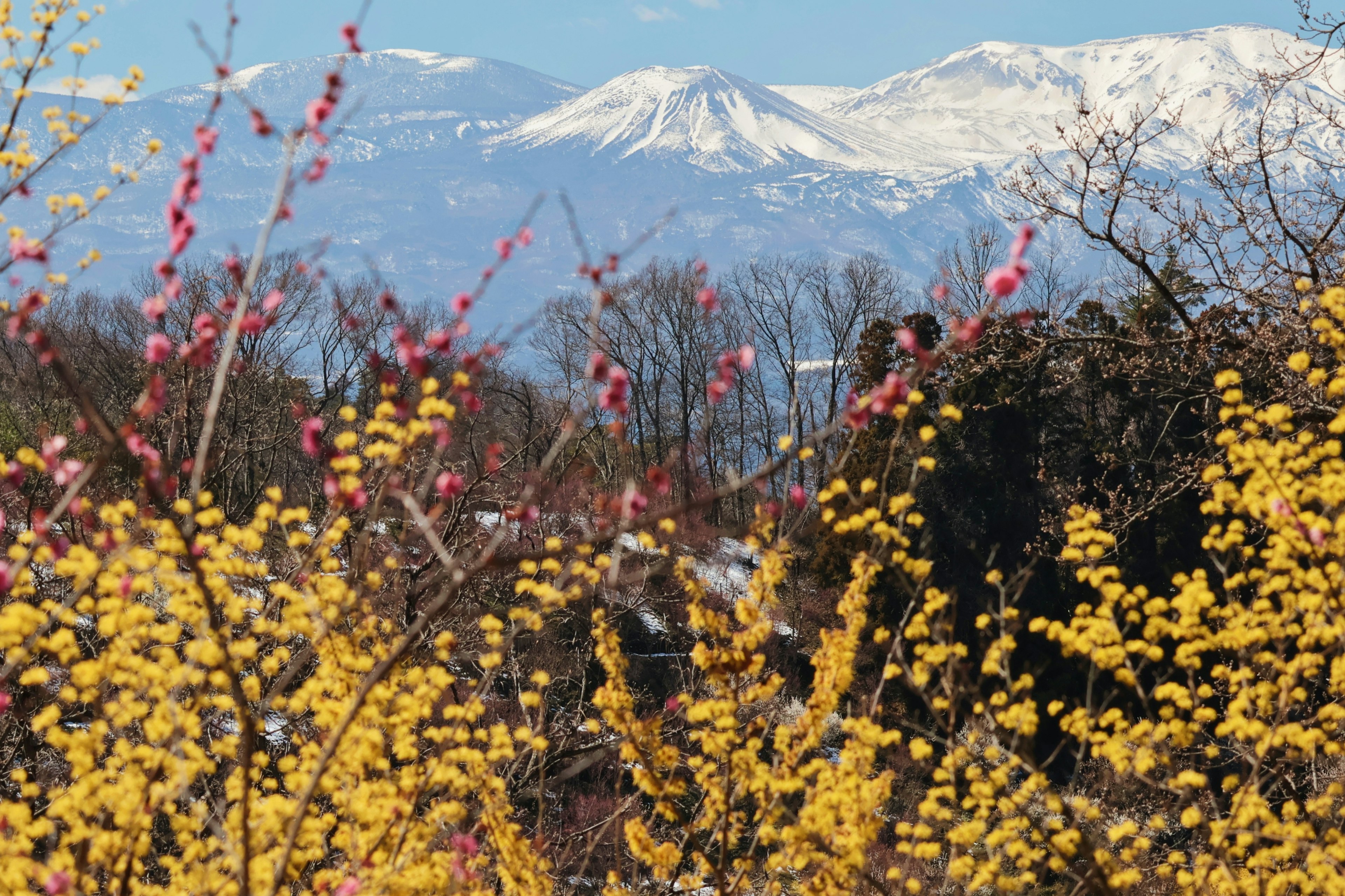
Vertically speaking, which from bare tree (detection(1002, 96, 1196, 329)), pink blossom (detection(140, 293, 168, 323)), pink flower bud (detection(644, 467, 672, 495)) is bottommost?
pink flower bud (detection(644, 467, 672, 495))

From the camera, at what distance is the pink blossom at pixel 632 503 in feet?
7.64

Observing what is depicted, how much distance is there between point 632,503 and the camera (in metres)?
2.40

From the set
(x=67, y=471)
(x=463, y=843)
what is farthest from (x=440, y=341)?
(x=463, y=843)

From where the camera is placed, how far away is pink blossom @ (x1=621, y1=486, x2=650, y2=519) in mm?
2328

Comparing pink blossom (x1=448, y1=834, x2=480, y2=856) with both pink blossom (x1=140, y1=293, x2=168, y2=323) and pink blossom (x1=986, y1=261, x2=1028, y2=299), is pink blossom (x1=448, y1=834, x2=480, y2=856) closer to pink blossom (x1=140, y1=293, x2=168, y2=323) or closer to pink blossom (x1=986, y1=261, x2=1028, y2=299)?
pink blossom (x1=140, y1=293, x2=168, y2=323)

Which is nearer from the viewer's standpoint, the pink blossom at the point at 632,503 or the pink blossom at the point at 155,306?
the pink blossom at the point at 632,503

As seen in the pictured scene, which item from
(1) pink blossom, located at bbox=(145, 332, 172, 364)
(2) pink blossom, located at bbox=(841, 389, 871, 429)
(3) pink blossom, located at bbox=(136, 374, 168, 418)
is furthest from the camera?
(1) pink blossom, located at bbox=(145, 332, 172, 364)

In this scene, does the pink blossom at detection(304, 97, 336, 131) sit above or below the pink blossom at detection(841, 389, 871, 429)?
above

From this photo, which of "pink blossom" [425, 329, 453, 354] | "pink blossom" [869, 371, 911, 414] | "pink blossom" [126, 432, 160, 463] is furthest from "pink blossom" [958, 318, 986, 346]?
"pink blossom" [126, 432, 160, 463]

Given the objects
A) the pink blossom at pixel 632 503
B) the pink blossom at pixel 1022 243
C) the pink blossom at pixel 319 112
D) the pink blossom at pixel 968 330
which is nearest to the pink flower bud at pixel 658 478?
the pink blossom at pixel 632 503

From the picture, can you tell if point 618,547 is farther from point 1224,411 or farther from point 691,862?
point 691,862

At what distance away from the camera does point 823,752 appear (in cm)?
2066

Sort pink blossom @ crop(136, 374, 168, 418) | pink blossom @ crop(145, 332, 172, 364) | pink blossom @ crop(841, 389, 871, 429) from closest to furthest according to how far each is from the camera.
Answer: pink blossom @ crop(136, 374, 168, 418)
pink blossom @ crop(841, 389, 871, 429)
pink blossom @ crop(145, 332, 172, 364)

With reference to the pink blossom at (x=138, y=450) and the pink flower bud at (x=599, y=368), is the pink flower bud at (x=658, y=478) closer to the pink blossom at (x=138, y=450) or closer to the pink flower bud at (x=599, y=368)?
the pink flower bud at (x=599, y=368)
